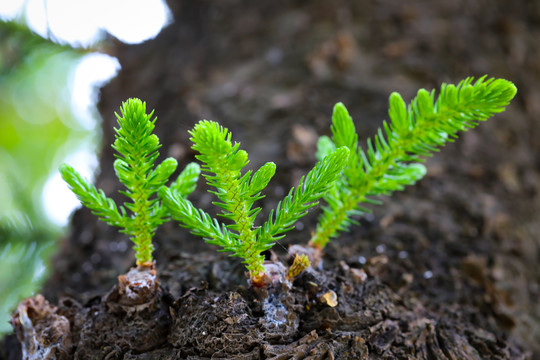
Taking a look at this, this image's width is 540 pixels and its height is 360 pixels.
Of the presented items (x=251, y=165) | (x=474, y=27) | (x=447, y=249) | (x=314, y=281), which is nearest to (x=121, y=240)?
(x=251, y=165)

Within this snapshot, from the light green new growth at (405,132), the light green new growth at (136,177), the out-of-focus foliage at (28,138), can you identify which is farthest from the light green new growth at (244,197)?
A: the out-of-focus foliage at (28,138)

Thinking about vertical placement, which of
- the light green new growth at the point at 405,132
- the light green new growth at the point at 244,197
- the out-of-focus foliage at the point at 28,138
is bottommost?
the light green new growth at the point at 244,197

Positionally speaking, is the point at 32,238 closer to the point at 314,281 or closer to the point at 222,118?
the point at 222,118

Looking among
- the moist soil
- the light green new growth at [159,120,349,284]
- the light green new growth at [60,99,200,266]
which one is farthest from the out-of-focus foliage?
the light green new growth at [159,120,349,284]

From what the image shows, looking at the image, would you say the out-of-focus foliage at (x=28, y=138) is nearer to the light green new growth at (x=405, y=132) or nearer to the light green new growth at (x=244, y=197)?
the light green new growth at (x=244, y=197)

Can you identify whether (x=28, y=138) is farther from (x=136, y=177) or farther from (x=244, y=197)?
(x=244, y=197)

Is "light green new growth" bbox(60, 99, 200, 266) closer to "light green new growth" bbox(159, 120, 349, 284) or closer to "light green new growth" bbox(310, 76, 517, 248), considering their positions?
"light green new growth" bbox(159, 120, 349, 284)
